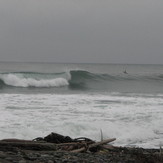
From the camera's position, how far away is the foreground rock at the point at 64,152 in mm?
4680

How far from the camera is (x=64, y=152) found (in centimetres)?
525

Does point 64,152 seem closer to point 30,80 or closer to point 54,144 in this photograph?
point 54,144

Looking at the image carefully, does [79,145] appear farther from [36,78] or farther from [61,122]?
[36,78]

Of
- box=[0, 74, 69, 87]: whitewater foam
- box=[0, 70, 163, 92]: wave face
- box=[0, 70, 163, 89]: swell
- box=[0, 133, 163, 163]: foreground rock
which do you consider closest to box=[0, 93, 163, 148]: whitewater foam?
box=[0, 133, 163, 163]: foreground rock

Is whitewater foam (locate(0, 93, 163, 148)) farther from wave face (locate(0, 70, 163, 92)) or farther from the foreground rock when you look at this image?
wave face (locate(0, 70, 163, 92))

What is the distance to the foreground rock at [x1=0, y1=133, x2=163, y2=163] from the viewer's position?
4.68m

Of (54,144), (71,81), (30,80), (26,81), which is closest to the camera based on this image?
(54,144)

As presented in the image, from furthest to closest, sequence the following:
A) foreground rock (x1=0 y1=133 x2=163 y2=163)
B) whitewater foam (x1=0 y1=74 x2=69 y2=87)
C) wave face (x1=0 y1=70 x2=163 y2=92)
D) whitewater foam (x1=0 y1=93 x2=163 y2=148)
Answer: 1. whitewater foam (x1=0 y1=74 x2=69 y2=87)
2. wave face (x1=0 y1=70 x2=163 y2=92)
3. whitewater foam (x1=0 y1=93 x2=163 y2=148)
4. foreground rock (x1=0 y1=133 x2=163 y2=163)

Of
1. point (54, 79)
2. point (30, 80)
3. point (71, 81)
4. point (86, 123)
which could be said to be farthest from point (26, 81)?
point (86, 123)

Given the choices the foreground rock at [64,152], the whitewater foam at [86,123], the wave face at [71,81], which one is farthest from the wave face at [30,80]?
the foreground rock at [64,152]

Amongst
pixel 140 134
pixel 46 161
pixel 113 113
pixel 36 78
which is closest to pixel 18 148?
pixel 46 161

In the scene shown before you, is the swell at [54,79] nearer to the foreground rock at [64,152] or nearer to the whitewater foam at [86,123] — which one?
the whitewater foam at [86,123]

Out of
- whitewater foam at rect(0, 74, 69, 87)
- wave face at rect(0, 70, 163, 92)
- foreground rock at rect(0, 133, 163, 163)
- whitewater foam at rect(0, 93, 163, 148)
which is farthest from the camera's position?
whitewater foam at rect(0, 74, 69, 87)

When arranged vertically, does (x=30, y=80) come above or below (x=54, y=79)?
below
